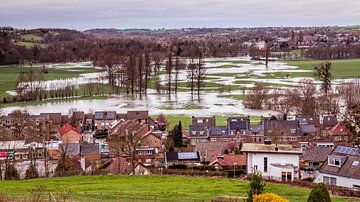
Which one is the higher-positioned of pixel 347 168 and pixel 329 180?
pixel 347 168

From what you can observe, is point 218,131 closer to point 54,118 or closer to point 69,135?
point 69,135

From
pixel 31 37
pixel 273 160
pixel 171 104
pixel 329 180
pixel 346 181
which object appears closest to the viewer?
pixel 346 181

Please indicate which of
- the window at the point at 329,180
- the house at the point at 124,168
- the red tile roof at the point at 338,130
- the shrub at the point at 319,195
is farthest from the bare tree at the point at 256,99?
the shrub at the point at 319,195

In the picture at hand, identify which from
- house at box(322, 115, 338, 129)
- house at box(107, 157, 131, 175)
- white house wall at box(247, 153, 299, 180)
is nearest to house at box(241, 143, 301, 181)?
white house wall at box(247, 153, 299, 180)

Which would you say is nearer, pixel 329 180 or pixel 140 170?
pixel 329 180

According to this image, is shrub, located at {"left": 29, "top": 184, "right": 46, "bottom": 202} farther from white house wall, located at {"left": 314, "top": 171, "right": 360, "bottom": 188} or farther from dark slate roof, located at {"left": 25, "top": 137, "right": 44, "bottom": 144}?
dark slate roof, located at {"left": 25, "top": 137, "right": 44, "bottom": 144}

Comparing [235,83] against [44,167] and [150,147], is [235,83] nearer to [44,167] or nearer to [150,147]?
[150,147]

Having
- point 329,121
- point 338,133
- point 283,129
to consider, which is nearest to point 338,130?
point 338,133
